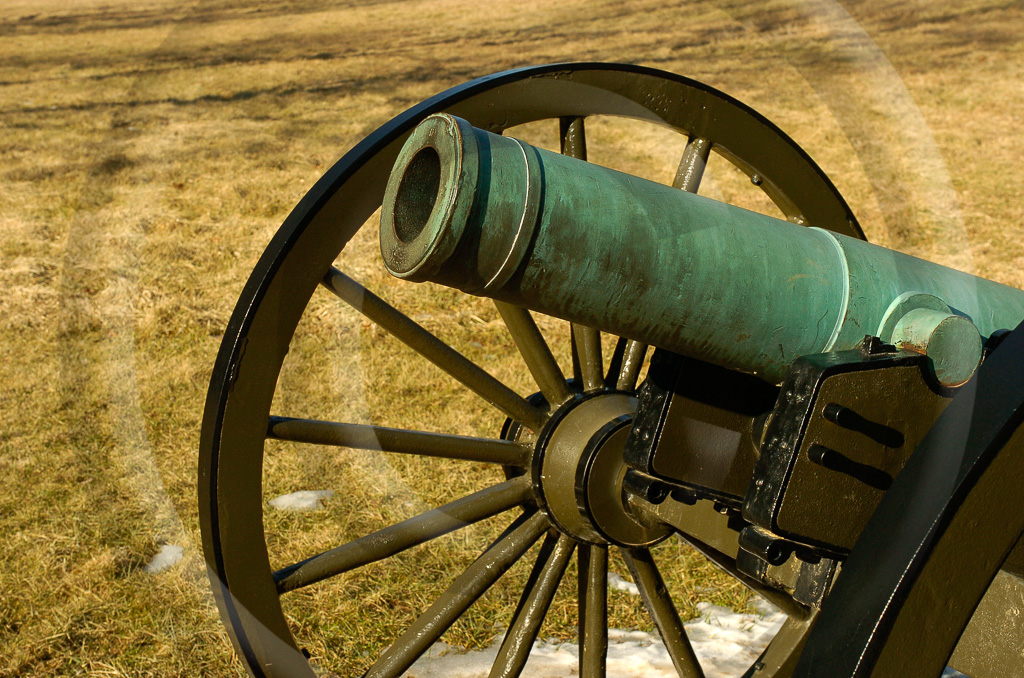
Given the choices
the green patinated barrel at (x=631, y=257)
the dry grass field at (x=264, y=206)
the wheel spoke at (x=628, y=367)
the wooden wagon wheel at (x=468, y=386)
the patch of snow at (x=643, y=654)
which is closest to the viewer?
the green patinated barrel at (x=631, y=257)

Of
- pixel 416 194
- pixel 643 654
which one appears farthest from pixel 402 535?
pixel 643 654

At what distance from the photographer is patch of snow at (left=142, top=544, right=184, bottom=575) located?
10.7 ft

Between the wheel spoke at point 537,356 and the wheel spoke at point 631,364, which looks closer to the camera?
the wheel spoke at point 537,356

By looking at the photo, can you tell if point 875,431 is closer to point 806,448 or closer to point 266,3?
point 806,448

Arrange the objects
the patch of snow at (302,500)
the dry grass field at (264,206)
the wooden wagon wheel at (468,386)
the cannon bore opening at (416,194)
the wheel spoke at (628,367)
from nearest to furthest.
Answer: the cannon bore opening at (416,194) → the wooden wagon wheel at (468,386) → the wheel spoke at (628,367) → the dry grass field at (264,206) → the patch of snow at (302,500)

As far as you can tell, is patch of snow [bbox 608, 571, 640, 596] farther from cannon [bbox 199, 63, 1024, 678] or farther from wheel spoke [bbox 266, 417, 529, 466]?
wheel spoke [bbox 266, 417, 529, 466]

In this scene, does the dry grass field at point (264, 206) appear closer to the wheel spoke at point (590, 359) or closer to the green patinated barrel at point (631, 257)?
the wheel spoke at point (590, 359)

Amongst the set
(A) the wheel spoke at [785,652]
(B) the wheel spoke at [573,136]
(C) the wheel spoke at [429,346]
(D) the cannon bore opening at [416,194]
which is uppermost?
(B) the wheel spoke at [573,136]

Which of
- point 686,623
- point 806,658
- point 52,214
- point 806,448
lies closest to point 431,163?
point 806,448

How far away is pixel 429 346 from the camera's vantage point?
2.32 meters

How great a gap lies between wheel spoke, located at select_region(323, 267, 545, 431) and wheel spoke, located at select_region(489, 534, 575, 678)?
1.03ft

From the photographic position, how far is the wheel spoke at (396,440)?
2.10m

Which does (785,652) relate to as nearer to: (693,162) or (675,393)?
(675,393)

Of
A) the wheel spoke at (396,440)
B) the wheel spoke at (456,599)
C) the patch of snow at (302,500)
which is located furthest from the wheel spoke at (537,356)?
the patch of snow at (302,500)
